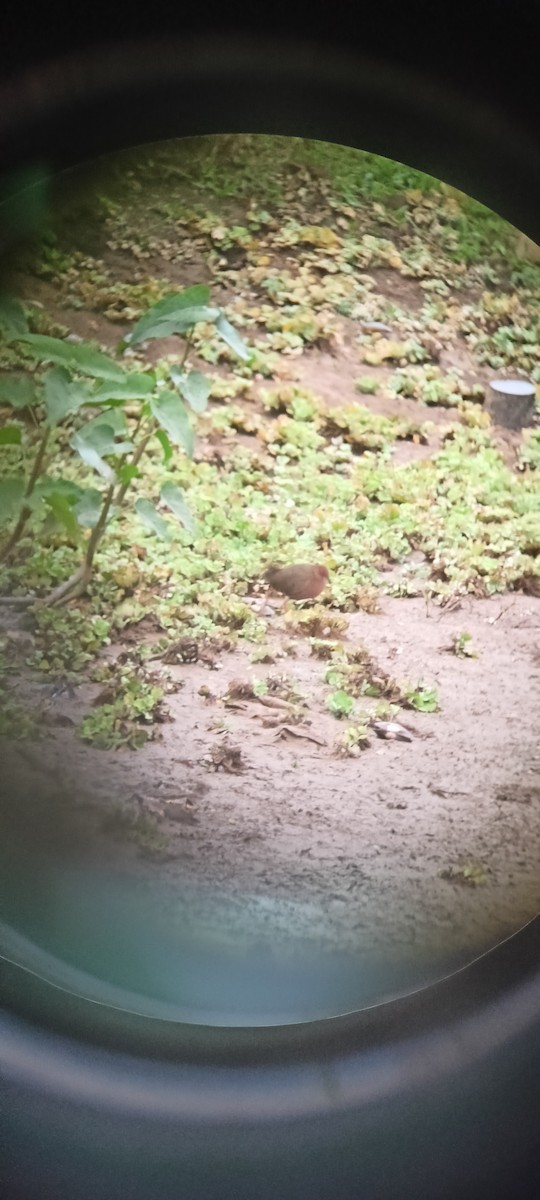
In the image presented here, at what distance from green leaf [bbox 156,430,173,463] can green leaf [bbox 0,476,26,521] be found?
0.15 m

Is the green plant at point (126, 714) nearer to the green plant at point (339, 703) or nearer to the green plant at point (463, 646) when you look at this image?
the green plant at point (339, 703)

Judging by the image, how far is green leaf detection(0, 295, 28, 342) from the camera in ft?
2.68

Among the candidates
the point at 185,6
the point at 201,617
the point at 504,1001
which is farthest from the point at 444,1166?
the point at 185,6

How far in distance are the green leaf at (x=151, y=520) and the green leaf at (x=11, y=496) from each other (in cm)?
13

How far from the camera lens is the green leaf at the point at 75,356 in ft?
2.44

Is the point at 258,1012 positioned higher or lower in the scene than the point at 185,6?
lower

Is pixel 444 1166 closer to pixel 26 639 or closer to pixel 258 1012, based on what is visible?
pixel 258 1012

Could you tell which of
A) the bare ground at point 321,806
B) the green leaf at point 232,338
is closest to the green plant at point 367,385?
the green leaf at point 232,338

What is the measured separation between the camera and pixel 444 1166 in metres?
0.58

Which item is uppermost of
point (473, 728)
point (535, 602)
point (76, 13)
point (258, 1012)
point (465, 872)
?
point (76, 13)

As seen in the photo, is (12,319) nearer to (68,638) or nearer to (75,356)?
(75,356)

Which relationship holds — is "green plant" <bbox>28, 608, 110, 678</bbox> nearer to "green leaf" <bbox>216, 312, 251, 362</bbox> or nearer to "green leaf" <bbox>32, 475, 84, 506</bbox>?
"green leaf" <bbox>32, 475, 84, 506</bbox>

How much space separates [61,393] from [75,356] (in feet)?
0.15

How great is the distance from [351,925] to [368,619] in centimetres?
33
